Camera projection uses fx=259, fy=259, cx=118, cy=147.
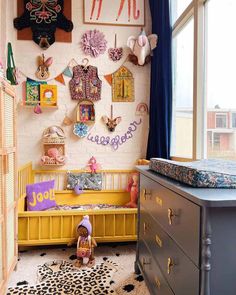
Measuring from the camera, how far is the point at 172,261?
3.59 feet

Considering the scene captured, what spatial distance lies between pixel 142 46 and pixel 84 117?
3.19ft

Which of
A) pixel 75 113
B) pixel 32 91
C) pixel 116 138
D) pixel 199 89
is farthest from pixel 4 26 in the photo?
pixel 199 89

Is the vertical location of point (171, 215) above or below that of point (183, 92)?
below

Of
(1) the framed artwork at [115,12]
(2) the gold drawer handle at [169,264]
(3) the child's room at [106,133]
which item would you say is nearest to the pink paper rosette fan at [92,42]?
(3) the child's room at [106,133]

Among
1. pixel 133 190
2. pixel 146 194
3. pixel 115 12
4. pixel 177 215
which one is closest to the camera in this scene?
pixel 177 215

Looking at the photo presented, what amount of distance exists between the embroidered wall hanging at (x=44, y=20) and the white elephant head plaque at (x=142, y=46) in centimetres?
69

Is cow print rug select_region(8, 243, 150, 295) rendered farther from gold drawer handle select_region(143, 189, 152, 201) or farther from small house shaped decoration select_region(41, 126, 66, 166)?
small house shaped decoration select_region(41, 126, 66, 166)

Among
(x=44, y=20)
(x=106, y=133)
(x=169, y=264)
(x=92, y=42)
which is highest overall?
(x=44, y=20)

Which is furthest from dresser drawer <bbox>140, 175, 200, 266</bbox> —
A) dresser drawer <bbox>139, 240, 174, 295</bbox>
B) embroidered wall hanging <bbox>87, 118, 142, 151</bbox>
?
embroidered wall hanging <bbox>87, 118, 142, 151</bbox>

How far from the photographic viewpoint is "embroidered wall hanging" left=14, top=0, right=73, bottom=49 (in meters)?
2.72

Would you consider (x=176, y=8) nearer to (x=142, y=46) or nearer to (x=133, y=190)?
(x=142, y=46)

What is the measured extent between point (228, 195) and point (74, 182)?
83.7 inches

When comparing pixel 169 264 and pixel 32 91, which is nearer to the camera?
pixel 169 264

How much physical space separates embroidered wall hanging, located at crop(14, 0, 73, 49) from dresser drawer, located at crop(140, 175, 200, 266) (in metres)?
2.07
